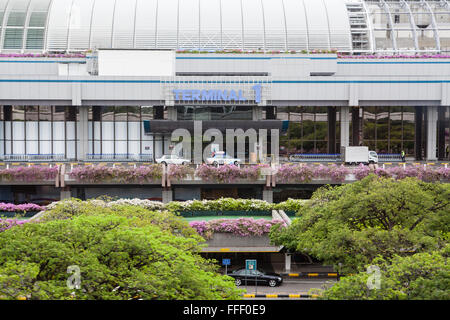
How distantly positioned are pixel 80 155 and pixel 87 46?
1452 cm

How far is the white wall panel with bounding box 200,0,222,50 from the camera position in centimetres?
7350

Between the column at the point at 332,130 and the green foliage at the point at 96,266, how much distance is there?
55.5 m

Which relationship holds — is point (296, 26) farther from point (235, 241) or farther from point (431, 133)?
point (235, 241)

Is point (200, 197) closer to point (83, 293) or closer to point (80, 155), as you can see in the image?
point (80, 155)

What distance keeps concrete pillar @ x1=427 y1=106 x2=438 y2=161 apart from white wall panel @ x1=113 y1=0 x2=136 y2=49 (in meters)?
37.0

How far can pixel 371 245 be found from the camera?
2394cm

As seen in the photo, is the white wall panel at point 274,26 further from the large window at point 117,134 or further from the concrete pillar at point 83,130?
the concrete pillar at point 83,130

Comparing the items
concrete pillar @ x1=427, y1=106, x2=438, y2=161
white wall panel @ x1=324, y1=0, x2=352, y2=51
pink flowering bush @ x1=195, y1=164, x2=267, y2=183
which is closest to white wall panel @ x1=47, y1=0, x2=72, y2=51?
pink flowering bush @ x1=195, y1=164, x2=267, y2=183

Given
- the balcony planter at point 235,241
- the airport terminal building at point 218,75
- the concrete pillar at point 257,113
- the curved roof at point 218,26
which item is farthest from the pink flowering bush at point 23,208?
the curved roof at point 218,26

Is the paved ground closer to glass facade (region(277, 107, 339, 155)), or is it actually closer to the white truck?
the white truck
